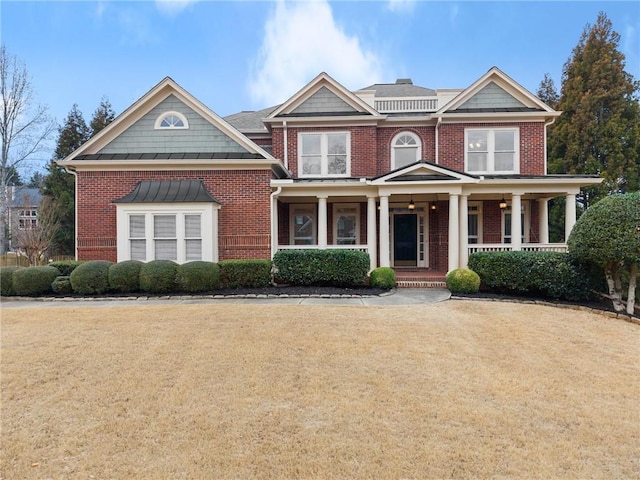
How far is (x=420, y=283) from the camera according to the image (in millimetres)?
12469

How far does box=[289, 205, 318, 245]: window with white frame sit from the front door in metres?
3.51

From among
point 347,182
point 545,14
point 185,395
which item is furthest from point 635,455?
point 545,14

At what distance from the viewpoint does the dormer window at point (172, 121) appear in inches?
521

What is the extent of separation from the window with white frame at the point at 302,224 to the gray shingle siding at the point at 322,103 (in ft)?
13.2

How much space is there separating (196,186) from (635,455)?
39.9ft

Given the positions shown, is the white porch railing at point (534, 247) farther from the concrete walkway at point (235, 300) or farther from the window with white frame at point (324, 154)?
the window with white frame at point (324, 154)

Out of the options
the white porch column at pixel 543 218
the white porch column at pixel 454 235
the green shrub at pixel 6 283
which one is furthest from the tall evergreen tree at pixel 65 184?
the white porch column at pixel 543 218

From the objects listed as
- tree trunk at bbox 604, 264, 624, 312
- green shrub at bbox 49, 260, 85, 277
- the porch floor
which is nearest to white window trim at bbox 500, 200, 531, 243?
the porch floor

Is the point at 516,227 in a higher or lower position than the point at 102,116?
lower

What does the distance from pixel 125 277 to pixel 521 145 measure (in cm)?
1514

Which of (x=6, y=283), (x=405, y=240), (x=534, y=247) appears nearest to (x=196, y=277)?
(x=6, y=283)

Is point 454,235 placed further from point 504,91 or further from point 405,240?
point 504,91

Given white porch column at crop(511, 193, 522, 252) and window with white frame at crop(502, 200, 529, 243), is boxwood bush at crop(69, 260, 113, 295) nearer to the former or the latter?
white porch column at crop(511, 193, 522, 252)

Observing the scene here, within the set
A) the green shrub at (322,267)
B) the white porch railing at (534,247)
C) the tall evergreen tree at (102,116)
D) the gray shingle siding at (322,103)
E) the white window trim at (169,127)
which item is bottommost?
the green shrub at (322,267)
